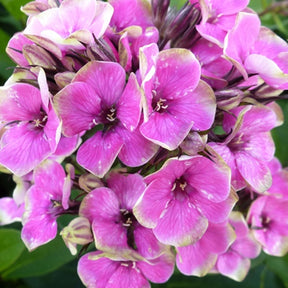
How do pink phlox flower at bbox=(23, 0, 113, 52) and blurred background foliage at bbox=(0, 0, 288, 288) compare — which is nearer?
pink phlox flower at bbox=(23, 0, 113, 52)

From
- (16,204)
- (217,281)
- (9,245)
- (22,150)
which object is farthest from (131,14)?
(217,281)

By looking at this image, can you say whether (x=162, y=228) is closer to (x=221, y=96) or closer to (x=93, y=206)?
(x=93, y=206)

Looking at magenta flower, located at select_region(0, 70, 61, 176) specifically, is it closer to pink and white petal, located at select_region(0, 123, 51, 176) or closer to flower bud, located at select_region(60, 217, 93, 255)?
pink and white petal, located at select_region(0, 123, 51, 176)

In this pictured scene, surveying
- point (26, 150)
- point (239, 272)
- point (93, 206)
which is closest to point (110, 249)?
point (93, 206)

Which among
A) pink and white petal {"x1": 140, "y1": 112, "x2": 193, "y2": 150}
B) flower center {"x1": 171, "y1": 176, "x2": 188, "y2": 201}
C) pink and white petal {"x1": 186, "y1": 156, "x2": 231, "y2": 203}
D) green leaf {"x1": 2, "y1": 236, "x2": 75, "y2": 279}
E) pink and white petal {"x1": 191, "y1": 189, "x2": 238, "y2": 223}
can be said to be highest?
pink and white petal {"x1": 140, "y1": 112, "x2": 193, "y2": 150}

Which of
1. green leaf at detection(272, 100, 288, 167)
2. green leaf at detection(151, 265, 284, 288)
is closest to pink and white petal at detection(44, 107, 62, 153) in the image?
green leaf at detection(151, 265, 284, 288)

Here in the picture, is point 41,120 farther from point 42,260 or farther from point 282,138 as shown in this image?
point 282,138
